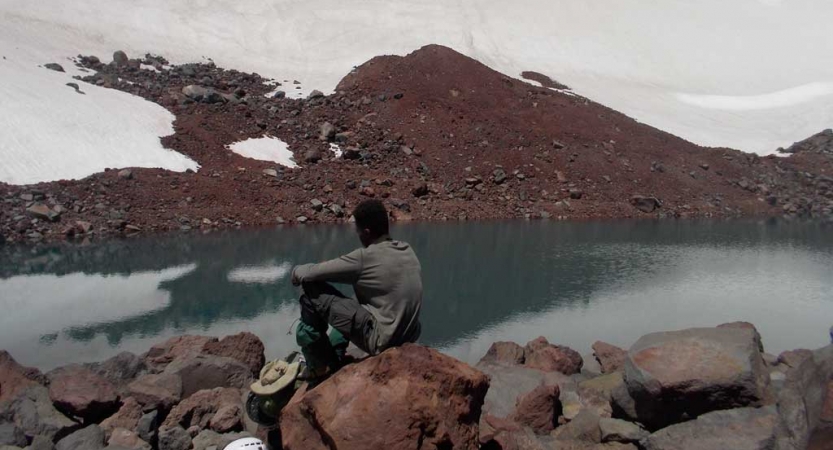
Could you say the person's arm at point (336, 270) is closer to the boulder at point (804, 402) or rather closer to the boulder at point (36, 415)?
the boulder at point (36, 415)

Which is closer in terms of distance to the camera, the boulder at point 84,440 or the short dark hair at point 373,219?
the short dark hair at point 373,219

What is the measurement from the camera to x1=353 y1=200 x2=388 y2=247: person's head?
191 inches

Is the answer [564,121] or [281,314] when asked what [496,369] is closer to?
[281,314]

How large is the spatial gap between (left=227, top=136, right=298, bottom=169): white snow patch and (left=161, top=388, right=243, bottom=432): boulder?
24.4 m

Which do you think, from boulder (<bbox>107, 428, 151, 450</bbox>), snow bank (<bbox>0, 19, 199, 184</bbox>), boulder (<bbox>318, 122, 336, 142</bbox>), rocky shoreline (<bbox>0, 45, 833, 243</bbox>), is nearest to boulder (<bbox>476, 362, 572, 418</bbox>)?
boulder (<bbox>107, 428, 151, 450</bbox>)

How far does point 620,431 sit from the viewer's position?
5.91 meters

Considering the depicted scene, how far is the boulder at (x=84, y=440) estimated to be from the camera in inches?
222

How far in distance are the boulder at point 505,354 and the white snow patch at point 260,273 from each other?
8612 mm

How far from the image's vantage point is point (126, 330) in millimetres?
12570

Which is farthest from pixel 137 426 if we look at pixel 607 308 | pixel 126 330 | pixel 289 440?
pixel 607 308

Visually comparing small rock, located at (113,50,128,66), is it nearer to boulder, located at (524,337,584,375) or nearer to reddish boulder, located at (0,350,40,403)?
reddish boulder, located at (0,350,40,403)

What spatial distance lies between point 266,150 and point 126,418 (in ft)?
85.3

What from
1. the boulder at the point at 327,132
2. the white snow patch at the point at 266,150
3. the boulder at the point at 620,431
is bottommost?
the boulder at the point at 620,431

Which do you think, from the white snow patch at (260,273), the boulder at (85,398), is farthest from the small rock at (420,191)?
the boulder at (85,398)
